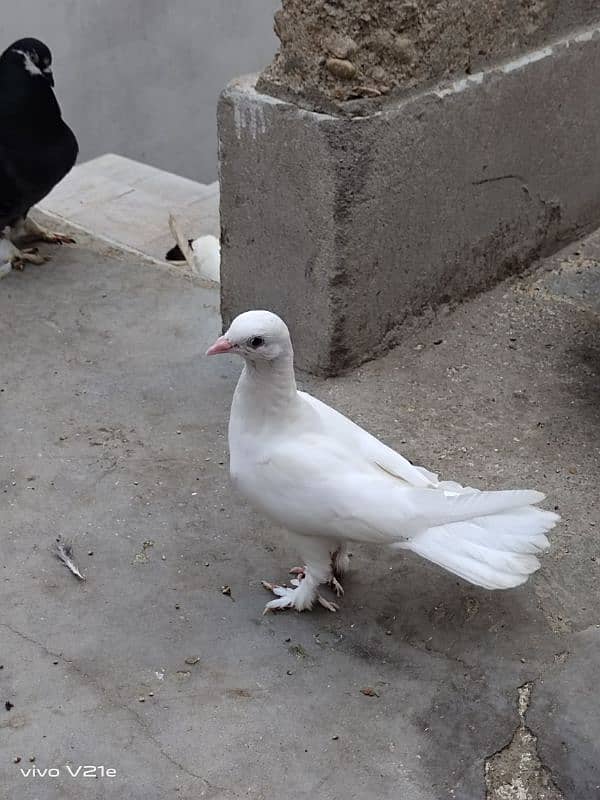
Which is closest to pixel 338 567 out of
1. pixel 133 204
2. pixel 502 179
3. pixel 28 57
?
pixel 502 179

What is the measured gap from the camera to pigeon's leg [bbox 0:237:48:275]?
13.1 ft

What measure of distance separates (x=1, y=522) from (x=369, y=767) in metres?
1.18

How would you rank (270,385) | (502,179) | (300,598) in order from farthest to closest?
(502,179)
(300,598)
(270,385)

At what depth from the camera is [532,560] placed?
6.99 ft

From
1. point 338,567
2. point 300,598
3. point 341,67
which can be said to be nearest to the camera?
point 300,598

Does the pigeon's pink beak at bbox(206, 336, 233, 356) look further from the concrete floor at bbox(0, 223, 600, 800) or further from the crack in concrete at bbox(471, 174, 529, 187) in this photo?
the crack in concrete at bbox(471, 174, 529, 187)

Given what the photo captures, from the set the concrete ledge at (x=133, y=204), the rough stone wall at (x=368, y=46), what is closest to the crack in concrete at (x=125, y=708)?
the rough stone wall at (x=368, y=46)

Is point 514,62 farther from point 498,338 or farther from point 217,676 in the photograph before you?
point 217,676

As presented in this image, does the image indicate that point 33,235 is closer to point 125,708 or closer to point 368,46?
point 368,46

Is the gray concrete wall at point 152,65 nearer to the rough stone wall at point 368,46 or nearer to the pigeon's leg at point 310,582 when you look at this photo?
the rough stone wall at point 368,46

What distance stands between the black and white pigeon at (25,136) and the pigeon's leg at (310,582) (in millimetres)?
2148

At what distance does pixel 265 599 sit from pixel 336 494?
1.34 ft

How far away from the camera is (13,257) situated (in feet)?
13.2

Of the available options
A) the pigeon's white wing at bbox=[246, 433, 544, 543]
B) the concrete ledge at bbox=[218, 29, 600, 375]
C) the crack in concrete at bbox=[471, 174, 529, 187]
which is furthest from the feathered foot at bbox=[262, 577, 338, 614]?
the crack in concrete at bbox=[471, 174, 529, 187]
